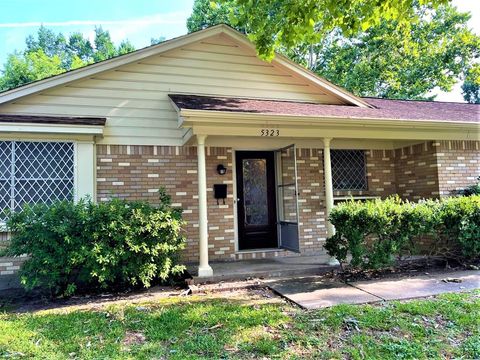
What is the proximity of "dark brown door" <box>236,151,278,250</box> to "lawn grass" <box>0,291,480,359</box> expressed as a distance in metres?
3.06

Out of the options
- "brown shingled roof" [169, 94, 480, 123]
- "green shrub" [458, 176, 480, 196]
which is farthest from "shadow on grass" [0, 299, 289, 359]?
"green shrub" [458, 176, 480, 196]

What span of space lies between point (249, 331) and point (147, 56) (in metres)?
5.41

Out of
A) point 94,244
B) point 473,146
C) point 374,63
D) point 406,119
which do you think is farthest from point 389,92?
point 94,244

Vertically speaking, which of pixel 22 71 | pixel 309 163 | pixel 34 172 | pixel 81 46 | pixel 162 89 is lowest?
pixel 34 172

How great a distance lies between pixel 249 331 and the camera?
3521 millimetres

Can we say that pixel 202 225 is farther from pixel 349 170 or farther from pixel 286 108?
pixel 349 170

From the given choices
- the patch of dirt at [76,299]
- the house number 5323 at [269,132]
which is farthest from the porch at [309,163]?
the patch of dirt at [76,299]

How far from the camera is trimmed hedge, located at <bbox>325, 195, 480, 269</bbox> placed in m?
5.50

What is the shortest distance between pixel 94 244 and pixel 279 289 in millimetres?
2664

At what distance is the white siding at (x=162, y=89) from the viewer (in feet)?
21.1

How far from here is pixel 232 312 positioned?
13.3ft

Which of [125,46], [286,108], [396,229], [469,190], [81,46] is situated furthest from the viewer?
[81,46]

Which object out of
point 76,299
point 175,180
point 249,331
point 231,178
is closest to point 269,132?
point 231,178

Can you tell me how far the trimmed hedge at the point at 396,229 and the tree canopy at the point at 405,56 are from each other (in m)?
11.1
